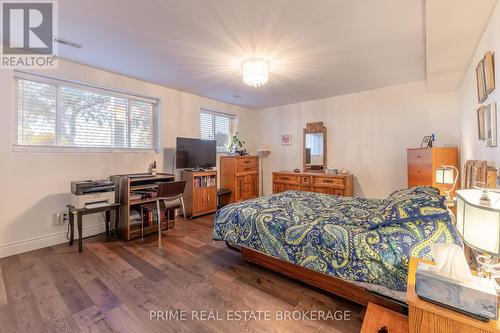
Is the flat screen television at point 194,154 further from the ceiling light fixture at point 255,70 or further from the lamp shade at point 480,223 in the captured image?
the lamp shade at point 480,223

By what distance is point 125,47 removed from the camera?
268cm

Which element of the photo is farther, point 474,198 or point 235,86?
point 235,86

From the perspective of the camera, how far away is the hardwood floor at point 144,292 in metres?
1.66

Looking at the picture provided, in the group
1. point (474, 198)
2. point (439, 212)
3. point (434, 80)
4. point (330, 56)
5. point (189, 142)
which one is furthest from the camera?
point (189, 142)

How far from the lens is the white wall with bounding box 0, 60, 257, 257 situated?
2715 mm

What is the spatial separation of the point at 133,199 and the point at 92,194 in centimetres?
52

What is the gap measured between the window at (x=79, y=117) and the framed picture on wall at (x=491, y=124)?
4461mm

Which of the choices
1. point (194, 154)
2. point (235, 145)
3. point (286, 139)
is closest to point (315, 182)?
point (286, 139)

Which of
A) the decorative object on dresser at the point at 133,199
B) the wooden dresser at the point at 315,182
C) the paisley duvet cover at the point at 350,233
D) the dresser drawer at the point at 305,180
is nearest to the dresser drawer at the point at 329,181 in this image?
the wooden dresser at the point at 315,182

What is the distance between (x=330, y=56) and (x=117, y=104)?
3392 millimetres

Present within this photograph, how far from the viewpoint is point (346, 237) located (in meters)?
1.76

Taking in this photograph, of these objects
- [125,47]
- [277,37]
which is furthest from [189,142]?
[277,37]

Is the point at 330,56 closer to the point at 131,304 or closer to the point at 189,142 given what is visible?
the point at 189,142

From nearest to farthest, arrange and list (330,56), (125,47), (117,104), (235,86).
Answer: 1. (125,47)
2. (330,56)
3. (117,104)
4. (235,86)
